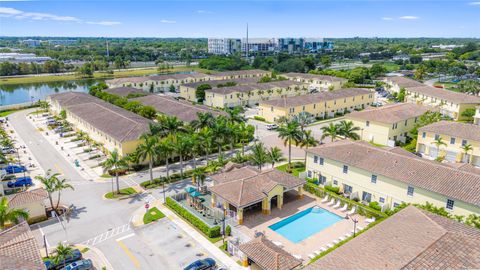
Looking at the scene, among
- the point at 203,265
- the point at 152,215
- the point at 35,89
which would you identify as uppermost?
the point at 35,89

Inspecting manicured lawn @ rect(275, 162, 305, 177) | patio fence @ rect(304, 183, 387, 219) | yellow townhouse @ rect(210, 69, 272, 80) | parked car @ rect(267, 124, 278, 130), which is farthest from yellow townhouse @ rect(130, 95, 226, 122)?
yellow townhouse @ rect(210, 69, 272, 80)

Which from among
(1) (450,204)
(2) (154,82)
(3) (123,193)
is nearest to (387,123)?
(1) (450,204)

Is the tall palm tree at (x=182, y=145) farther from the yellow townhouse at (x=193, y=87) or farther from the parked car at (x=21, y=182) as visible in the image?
the yellow townhouse at (x=193, y=87)

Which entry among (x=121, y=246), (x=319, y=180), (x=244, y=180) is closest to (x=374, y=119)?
(x=319, y=180)

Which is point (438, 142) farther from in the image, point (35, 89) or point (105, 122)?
point (35, 89)

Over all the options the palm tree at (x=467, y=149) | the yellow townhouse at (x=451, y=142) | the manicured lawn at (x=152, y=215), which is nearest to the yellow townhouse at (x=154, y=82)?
the manicured lawn at (x=152, y=215)

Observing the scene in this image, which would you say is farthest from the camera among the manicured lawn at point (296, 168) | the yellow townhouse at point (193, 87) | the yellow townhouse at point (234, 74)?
the yellow townhouse at point (234, 74)
